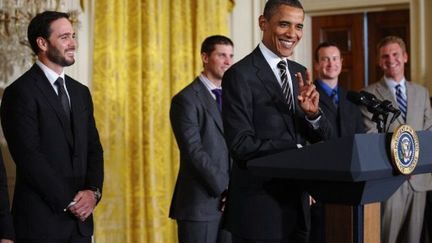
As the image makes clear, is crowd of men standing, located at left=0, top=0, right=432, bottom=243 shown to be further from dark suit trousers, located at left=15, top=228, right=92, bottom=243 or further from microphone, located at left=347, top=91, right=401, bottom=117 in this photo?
microphone, located at left=347, top=91, right=401, bottom=117

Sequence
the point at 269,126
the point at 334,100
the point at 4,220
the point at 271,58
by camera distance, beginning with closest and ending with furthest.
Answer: the point at 269,126
the point at 271,58
the point at 4,220
the point at 334,100

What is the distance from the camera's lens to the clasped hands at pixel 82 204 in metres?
2.61

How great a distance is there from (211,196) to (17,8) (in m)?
1.40

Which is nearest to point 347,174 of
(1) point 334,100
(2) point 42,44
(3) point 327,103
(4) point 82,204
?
(4) point 82,204

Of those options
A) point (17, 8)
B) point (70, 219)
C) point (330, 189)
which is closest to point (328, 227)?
point (330, 189)

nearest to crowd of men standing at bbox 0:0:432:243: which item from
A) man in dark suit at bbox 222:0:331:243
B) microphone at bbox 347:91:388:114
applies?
man in dark suit at bbox 222:0:331:243

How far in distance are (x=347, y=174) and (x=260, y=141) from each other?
404 mm

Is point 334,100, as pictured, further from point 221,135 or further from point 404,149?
point 404,149

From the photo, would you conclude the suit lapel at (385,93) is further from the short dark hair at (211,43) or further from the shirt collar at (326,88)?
the short dark hair at (211,43)

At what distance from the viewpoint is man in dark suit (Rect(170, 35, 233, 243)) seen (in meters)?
3.23

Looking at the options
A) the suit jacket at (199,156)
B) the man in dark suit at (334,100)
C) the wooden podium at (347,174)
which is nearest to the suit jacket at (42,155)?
the suit jacket at (199,156)

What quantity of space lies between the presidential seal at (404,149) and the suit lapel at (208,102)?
5.59 feet

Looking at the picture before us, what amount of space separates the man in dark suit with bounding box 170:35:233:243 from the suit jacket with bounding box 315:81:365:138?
2.03ft

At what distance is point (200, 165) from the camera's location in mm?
3205
